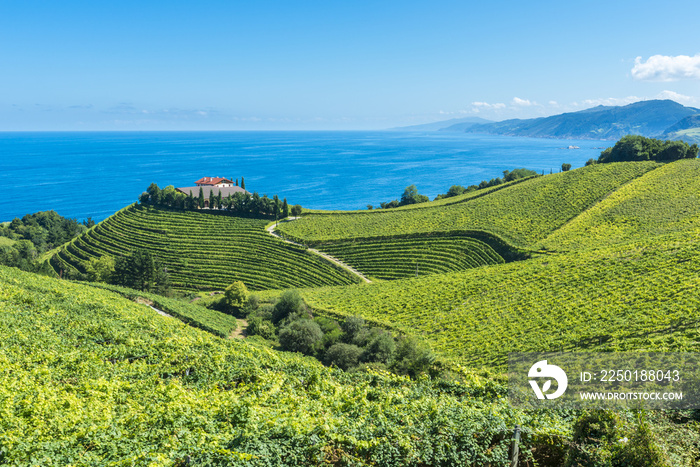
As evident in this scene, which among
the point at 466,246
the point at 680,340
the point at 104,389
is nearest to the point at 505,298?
the point at 680,340

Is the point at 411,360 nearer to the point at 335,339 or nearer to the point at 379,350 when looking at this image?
the point at 379,350

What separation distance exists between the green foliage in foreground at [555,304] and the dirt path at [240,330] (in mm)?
8487

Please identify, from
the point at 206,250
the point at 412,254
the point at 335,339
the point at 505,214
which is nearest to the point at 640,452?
the point at 335,339

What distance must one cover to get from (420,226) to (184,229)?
5023 centimetres

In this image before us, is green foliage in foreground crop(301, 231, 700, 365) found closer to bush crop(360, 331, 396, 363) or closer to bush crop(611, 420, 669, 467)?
bush crop(360, 331, 396, 363)

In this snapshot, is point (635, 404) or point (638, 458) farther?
point (635, 404)

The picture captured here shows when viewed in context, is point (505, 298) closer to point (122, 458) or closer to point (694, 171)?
point (122, 458)

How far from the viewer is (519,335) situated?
2933 centimetres

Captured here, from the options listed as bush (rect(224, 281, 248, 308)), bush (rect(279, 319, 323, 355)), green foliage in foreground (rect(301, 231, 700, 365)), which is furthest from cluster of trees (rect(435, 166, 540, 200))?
bush (rect(279, 319, 323, 355))

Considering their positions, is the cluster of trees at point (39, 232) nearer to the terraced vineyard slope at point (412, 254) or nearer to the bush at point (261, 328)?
the terraced vineyard slope at point (412, 254)

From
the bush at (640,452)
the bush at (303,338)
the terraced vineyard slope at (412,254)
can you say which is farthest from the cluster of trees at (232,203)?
the bush at (640,452)

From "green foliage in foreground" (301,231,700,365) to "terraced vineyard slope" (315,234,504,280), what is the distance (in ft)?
28.5

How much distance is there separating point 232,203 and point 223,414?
8103cm

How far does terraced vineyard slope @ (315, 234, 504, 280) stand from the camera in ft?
191
